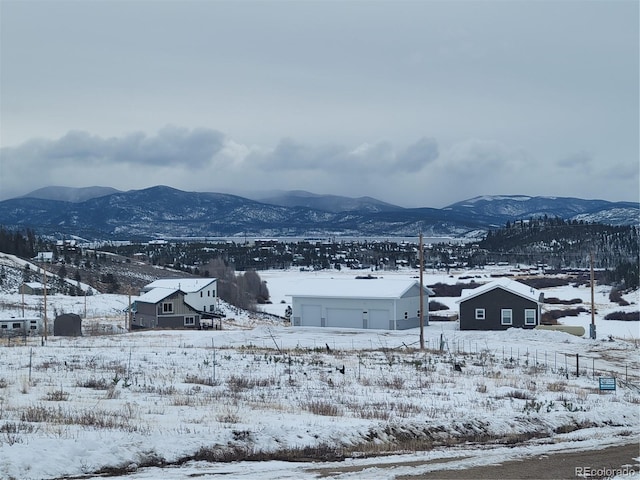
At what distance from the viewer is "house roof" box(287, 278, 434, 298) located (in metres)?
52.6

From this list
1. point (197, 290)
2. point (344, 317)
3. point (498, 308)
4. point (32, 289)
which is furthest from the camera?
point (32, 289)

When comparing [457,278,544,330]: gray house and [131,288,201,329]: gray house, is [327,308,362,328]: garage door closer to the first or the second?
[457,278,544,330]: gray house

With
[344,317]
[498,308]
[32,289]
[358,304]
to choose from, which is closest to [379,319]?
[358,304]

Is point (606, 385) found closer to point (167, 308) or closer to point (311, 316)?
point (311, 316)

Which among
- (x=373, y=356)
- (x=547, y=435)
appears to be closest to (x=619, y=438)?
(x=547, y=435)

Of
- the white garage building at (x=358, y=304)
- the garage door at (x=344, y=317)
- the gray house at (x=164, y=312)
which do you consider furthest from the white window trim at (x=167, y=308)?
the garage door at (x=344, y=317)

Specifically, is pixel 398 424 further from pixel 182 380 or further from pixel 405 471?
pixel 182 380

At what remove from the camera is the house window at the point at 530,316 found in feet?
169

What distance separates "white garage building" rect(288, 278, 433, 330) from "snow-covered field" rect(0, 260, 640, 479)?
18.4 m

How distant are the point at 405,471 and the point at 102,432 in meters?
5.15

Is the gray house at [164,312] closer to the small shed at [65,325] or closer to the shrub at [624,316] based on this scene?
the small shed at [65,325]

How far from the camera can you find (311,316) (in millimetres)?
55125

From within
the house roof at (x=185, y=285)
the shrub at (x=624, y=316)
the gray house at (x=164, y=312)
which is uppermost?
the house roof at (x=185, y=285)

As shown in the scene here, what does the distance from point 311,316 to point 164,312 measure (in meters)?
16.8
